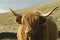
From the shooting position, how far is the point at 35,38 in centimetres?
1269

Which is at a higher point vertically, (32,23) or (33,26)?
(32,23)

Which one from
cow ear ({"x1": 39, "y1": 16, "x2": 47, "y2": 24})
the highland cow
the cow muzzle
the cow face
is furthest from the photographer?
cow ear ({"x1": 39, "y1": 16, "x2": 47, "y2": 24})

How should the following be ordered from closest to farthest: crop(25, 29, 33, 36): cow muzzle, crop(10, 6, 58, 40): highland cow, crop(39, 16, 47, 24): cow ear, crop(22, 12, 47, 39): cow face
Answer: crop(25, 29, 33, 36): cow muzzle
crop(22, 12, 47, 39): cow face
crop(10, 6, 58, 40): highland cow
crop(39, 16, 47, 24): cow ear

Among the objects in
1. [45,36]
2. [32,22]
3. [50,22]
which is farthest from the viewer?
[50,22]

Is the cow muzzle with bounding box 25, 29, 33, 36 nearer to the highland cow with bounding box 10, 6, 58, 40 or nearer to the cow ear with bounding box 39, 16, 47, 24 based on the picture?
the highland cow with bounding box 10, 6, 58, 40

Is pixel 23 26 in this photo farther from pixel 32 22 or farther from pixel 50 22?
pixel 50 22

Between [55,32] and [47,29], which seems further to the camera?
[55,32]

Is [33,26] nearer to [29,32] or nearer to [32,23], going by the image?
[32,23]

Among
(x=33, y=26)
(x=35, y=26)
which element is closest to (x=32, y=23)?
(x=33, y=26)

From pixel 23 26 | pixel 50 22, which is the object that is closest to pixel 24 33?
pixel 23 26

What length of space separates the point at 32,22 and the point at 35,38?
753 mm

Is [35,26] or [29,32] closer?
[29,32]

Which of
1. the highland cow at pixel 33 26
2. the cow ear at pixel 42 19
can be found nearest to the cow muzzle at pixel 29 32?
the highland cow at pixel 33 26

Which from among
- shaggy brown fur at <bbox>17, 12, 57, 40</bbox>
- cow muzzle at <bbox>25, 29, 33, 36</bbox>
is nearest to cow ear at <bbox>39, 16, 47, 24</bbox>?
shaggy brown fur at <bbox>17, 12, 57, 40</bbox>
